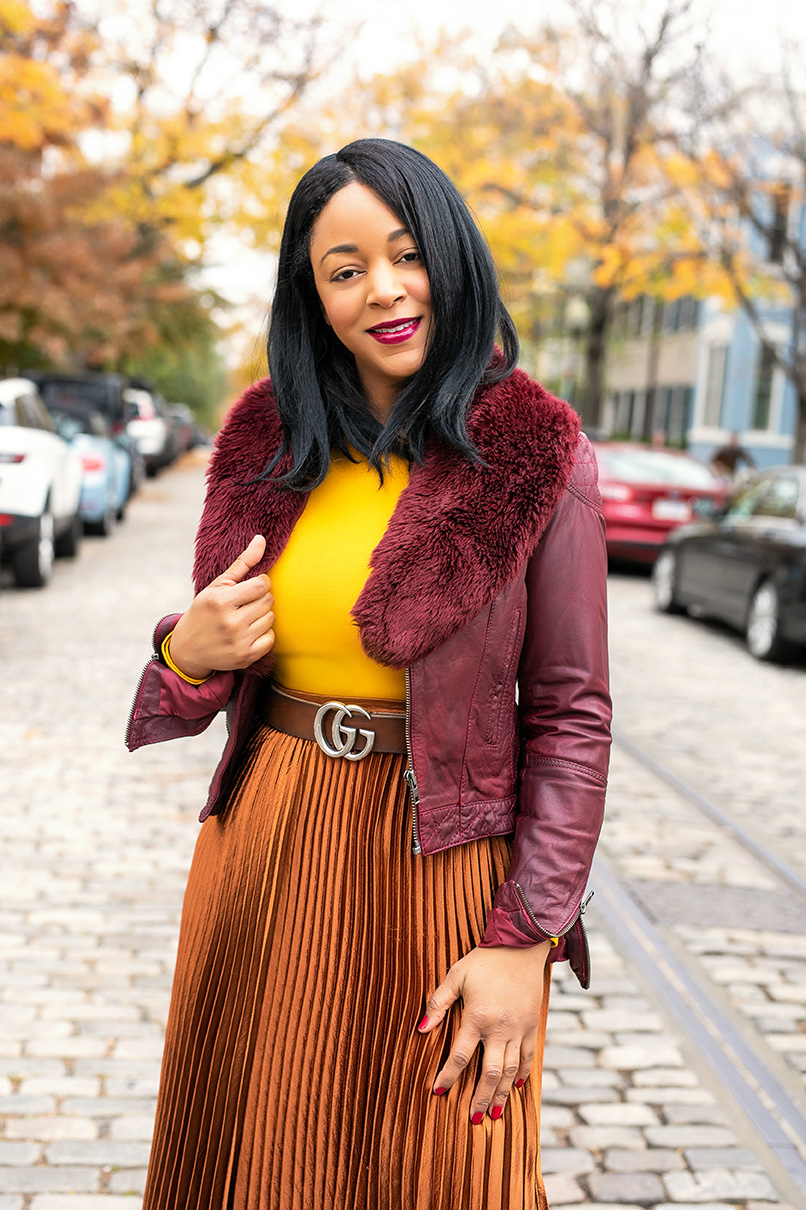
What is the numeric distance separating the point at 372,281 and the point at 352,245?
2.4 inches

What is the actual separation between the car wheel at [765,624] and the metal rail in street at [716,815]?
10.1 feet

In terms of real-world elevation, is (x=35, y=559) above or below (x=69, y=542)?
above

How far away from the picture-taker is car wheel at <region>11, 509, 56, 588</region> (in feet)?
37.6

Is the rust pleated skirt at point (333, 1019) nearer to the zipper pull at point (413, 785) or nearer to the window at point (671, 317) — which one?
the zipper pull at point (413, 785)

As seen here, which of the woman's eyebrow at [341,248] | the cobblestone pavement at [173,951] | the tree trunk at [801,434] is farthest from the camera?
the tree trunk at [801,434]

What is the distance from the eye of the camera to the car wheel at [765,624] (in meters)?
9.88

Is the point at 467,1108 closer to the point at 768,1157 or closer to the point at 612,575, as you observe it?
the point at 768,1157

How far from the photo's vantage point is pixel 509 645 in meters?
1.71

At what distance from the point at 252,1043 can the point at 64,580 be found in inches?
448

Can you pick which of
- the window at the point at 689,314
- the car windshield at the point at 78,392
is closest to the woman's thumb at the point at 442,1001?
the car windshield at the point at 78,392

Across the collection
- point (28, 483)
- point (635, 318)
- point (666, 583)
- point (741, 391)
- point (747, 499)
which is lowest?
point (666, 583)

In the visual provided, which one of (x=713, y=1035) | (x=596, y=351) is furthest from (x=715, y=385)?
(x=713, y=1035)

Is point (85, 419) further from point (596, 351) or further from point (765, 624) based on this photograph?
point (596, 351)

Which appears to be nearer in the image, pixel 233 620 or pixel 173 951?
pixel 233 620
